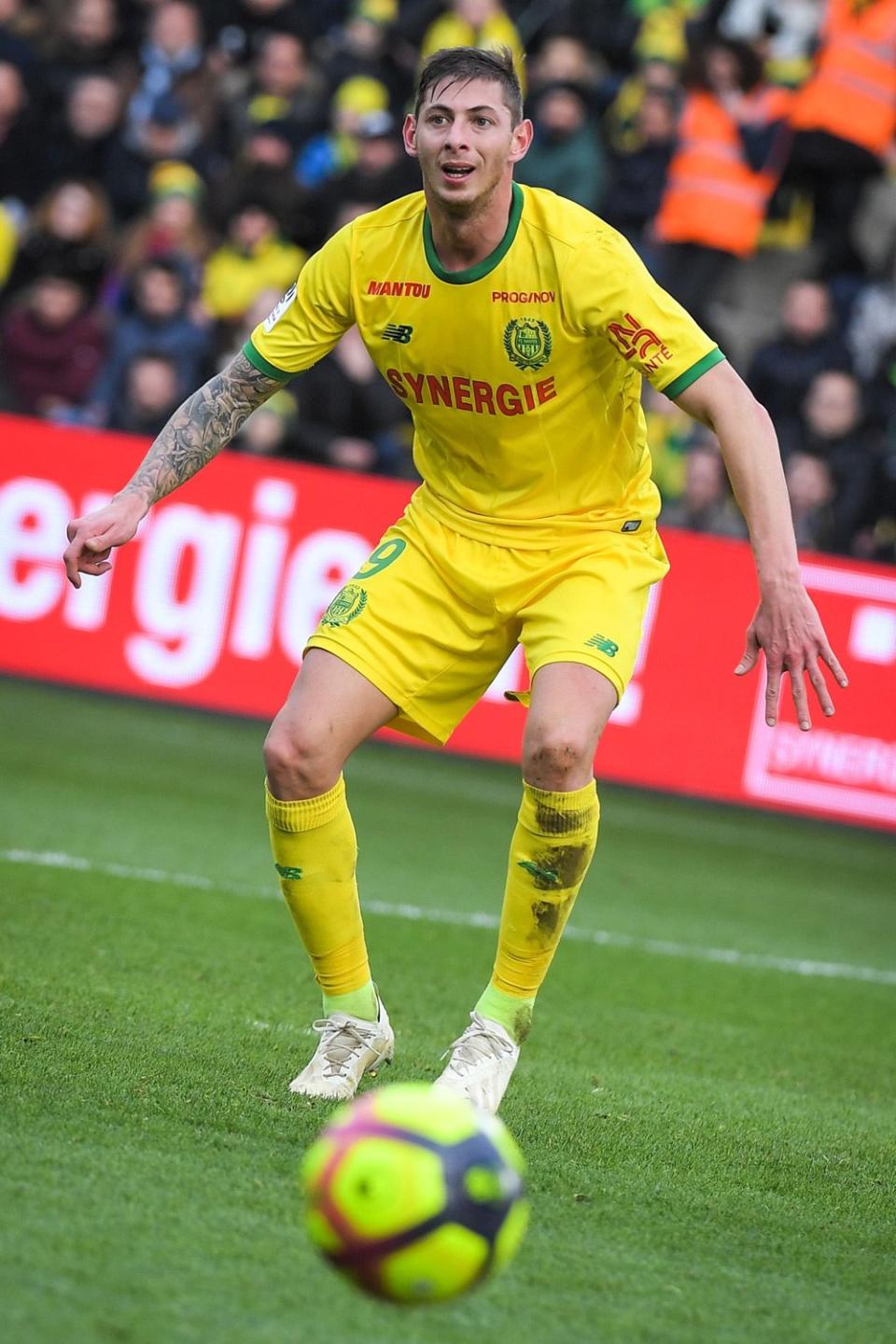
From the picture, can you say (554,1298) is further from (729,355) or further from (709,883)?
(729,355)

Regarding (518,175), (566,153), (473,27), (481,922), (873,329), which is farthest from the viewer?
(473,27)

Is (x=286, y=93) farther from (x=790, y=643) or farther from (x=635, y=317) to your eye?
(x=790, y=643)

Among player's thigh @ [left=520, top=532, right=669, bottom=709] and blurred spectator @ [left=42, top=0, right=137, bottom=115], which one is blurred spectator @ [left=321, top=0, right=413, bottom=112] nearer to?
blurred spectator @ [left=42, top=0, right=137, bottom=115]

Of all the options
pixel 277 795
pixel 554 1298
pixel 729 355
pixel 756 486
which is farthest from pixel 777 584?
pixel 729 355

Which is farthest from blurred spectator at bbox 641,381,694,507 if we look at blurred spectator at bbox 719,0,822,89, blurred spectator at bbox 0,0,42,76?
blurred spectator at bbox 0,0,42,76

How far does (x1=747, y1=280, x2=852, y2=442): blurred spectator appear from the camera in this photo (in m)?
12.7

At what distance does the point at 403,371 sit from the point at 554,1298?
249 centimetres

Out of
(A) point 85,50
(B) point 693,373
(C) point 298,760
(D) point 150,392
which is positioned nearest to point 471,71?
(B) point 693,373

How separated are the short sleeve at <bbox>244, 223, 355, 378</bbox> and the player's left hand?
1450 mm

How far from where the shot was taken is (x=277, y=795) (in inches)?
194

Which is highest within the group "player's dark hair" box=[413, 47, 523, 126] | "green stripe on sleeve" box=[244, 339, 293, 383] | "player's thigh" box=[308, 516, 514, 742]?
"player's dark hair" box=[413, 47, 523, 126]

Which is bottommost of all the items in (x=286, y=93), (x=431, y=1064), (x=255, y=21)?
(x=431, y=1064)

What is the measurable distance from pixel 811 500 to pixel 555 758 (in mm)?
7730

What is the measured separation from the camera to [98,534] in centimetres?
482
